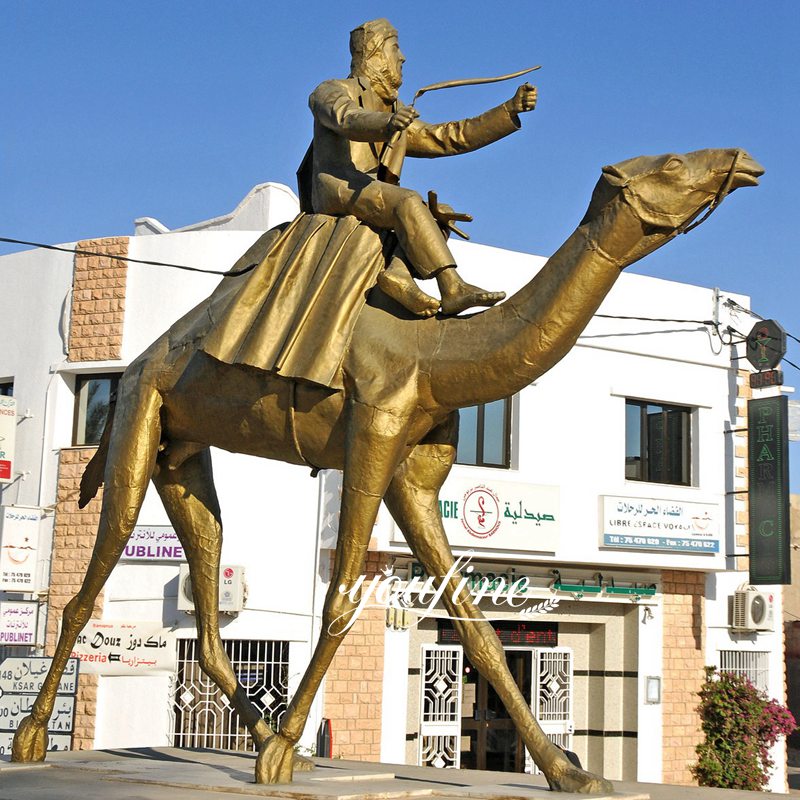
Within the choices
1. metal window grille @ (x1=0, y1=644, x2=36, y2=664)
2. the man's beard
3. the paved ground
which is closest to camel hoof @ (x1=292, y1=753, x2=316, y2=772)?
the paved ground

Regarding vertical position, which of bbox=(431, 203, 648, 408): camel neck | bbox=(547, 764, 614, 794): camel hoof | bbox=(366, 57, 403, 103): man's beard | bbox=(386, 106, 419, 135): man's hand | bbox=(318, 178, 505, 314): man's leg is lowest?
bbox=(547, 764, 614, 794): camel hoof

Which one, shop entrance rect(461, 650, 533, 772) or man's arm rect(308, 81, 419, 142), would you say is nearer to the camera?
man's arm rect(308, 81, 419, 142)

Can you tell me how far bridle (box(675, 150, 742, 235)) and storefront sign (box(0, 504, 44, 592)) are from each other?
1346 centimetres

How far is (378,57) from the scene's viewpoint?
6.77 metres

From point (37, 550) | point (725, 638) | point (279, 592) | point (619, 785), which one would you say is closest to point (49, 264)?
point (37, 550)

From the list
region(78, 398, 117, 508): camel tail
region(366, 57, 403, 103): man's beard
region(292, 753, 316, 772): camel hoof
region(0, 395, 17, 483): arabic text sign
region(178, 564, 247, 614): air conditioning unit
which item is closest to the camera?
region(366, 57, 403, 103): man's beard

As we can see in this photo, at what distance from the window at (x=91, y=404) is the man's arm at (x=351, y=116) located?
11976 millimetres

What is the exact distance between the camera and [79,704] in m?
17.2

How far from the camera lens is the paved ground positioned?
5816 mm

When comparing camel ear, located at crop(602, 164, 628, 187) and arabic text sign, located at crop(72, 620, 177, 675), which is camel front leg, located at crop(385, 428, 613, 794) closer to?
camel ear, located at crop(602, 164, 628, 187)

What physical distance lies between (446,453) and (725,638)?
15.9m

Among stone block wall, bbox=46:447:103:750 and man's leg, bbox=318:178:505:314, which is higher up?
man's leg, bbox=318:178:505:314

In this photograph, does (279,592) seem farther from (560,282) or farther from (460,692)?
(560,282)

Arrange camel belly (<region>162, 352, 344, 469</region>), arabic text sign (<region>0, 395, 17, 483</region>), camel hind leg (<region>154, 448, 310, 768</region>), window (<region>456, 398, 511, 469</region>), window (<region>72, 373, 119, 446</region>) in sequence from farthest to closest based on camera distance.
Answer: window (<region>456, 398, 511, 469</region>) < window (<region>72, 373, 119, 446</region>) < arabic text sign (<region>0, 395, 17, 483</region>) < camel hind leg (<region>154, 448, 310, 768</region>) < camel belly (<region>162, 352, 344, 469</region>)
